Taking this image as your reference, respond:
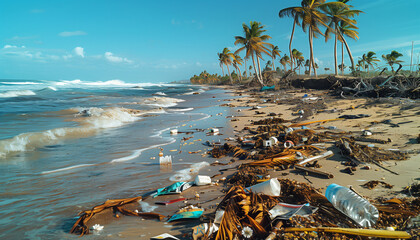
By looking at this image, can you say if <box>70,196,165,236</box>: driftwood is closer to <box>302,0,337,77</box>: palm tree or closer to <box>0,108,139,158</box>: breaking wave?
<box>0,108,139,158</box>: breaking wave

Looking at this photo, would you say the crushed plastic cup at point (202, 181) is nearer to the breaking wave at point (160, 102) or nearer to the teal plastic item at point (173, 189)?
the teal plastic item at point (173, 189)

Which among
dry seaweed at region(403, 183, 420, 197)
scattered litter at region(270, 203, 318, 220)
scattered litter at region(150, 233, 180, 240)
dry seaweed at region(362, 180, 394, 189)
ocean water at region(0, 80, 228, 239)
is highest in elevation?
→ scattered litter at region(270, 203, 318, 220)

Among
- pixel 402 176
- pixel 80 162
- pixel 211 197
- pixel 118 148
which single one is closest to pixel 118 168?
pixel 80 162

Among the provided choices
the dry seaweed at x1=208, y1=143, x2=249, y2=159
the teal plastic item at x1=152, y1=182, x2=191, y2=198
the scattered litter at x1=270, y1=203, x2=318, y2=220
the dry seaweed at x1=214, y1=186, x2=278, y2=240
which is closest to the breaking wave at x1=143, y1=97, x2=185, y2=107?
the dry seaweed at x1=208, y1=143, x2=249, y2=159

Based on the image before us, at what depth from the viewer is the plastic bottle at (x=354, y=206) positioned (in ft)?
6.95

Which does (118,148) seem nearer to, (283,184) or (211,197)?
(211,197)

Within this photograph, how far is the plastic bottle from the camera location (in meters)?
2.12

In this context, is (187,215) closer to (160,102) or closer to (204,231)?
(204,231)

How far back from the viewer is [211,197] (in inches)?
126

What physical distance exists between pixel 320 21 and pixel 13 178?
29277 millimetres

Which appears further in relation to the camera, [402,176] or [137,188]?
[137,188]

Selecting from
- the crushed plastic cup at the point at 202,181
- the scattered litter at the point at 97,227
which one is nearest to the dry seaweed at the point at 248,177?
the crushed plastic cup at the point at 202,181

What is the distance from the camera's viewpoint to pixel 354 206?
7.29ft

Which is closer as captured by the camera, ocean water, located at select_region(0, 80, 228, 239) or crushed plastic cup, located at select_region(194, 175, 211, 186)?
ocean water, located at select_region(0, 80, 228, 239)
